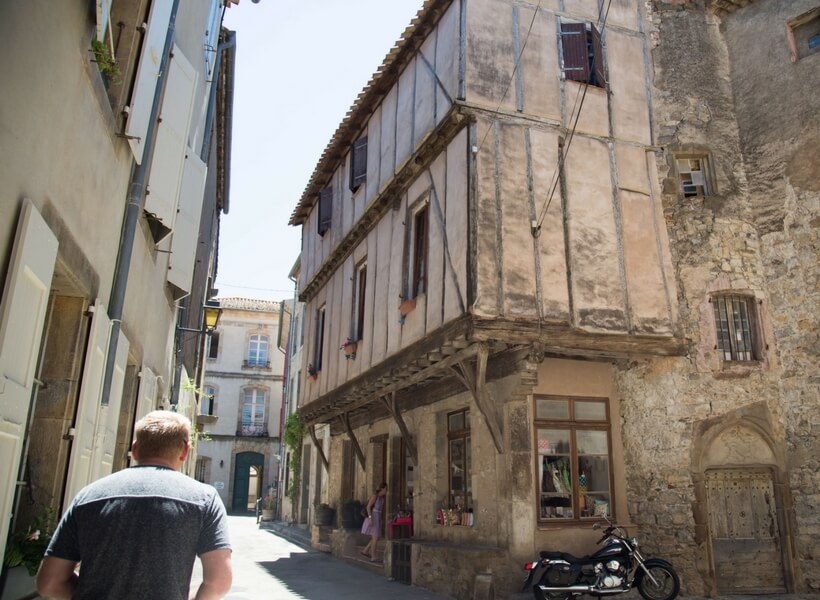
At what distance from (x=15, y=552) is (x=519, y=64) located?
8.82 metres

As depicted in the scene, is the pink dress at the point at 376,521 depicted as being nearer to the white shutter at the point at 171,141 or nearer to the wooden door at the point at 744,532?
the wooden door at the point at 744,532

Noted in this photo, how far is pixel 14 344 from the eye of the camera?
2.99 meters

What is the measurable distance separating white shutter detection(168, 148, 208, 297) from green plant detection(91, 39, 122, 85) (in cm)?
306

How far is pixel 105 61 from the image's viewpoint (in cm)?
398

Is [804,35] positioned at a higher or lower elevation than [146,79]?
higher

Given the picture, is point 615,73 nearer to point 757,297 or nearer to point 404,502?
point 757,297

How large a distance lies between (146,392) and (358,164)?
25.8 feet

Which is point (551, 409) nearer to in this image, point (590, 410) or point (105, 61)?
point (590, 410)

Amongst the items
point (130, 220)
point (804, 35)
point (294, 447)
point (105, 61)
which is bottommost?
point (294, 447)

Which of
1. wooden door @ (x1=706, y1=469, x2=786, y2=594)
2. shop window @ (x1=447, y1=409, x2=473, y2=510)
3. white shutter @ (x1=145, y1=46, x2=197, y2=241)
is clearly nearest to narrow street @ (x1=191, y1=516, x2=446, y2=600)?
shop window @ (x1=447, y1=409, x2=473, y2=510)

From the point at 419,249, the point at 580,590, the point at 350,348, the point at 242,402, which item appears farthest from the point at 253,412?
the point at 580,590

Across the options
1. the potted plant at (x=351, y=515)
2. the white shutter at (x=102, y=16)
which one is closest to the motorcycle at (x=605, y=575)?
the white shutter at (x=102, y=16)

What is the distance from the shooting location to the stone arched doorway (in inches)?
374

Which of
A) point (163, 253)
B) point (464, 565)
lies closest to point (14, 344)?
point (163, 253)
